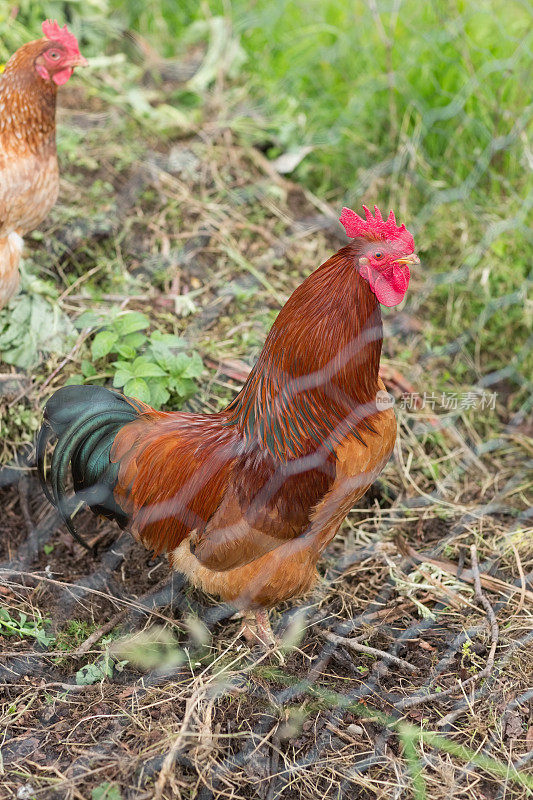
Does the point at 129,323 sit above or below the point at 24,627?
above

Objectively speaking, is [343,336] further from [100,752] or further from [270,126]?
[270,126]

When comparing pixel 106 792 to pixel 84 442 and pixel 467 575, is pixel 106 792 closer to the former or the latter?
pixel 84 442

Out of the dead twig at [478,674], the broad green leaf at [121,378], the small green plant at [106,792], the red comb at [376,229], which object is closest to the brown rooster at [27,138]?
the broad green leaf at [121,378]

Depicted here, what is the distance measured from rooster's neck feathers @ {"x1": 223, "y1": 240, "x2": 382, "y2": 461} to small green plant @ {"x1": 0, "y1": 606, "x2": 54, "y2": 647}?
782 mm

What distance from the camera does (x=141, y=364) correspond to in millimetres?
2273

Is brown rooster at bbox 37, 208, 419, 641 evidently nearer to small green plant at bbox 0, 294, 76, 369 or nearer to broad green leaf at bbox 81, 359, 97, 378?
broad green leaf at bbox 81, 359, 97, 378

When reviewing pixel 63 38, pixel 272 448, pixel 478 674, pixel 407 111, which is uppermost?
pixel 63 38

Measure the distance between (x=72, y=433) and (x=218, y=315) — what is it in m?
1.05

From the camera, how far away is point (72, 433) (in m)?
1.88

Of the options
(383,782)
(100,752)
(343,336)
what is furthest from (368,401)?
(100,752)

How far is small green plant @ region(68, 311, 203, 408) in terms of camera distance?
2.23 meters

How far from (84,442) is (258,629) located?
29.4 inches

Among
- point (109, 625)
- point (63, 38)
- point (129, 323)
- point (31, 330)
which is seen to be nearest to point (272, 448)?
point (109, 625)

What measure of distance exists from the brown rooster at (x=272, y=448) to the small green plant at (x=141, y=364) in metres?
0.25
